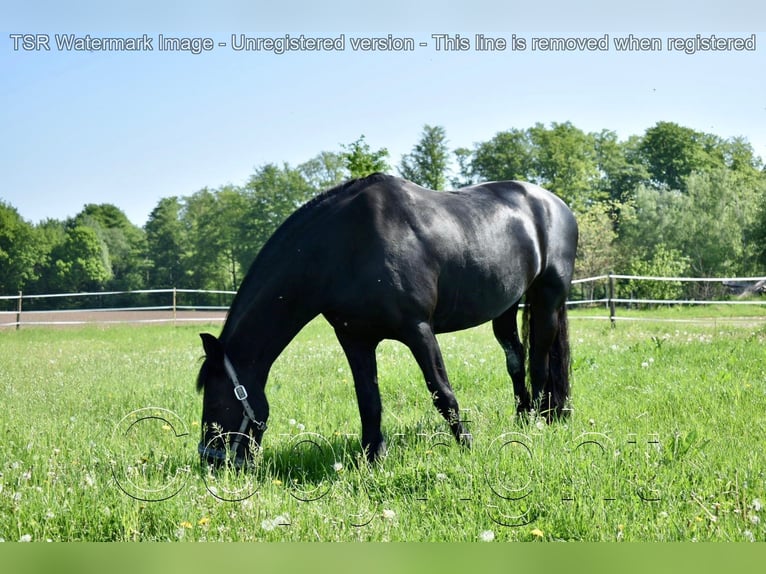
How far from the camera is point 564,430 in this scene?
4332mm

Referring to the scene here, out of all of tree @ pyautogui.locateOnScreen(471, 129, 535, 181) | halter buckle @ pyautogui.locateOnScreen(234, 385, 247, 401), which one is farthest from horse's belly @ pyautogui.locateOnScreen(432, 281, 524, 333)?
tree @ pyautogui.locateOnScreen(471, 129, 535, 181)

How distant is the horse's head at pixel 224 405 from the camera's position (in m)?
3.84

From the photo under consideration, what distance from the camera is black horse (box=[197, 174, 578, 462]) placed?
3.90 m

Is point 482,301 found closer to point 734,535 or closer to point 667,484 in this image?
point 667,484

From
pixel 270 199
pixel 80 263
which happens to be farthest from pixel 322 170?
pixel 80 263

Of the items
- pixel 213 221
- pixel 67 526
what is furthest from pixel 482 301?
pixel 213 221

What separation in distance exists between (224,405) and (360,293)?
1.15m

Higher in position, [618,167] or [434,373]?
[618,167]

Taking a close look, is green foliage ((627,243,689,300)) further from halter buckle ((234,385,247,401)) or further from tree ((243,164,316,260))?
halter buckle ((234,385,247,401))

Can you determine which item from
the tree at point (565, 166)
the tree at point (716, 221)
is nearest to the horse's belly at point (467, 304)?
the tree at point (716, 221)

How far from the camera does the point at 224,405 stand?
3871mm

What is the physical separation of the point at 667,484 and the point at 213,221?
2807 cm

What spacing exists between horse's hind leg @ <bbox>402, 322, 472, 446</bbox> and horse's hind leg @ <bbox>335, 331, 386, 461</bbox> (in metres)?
0.34

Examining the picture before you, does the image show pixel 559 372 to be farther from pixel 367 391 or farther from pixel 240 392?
pixel 240 392
